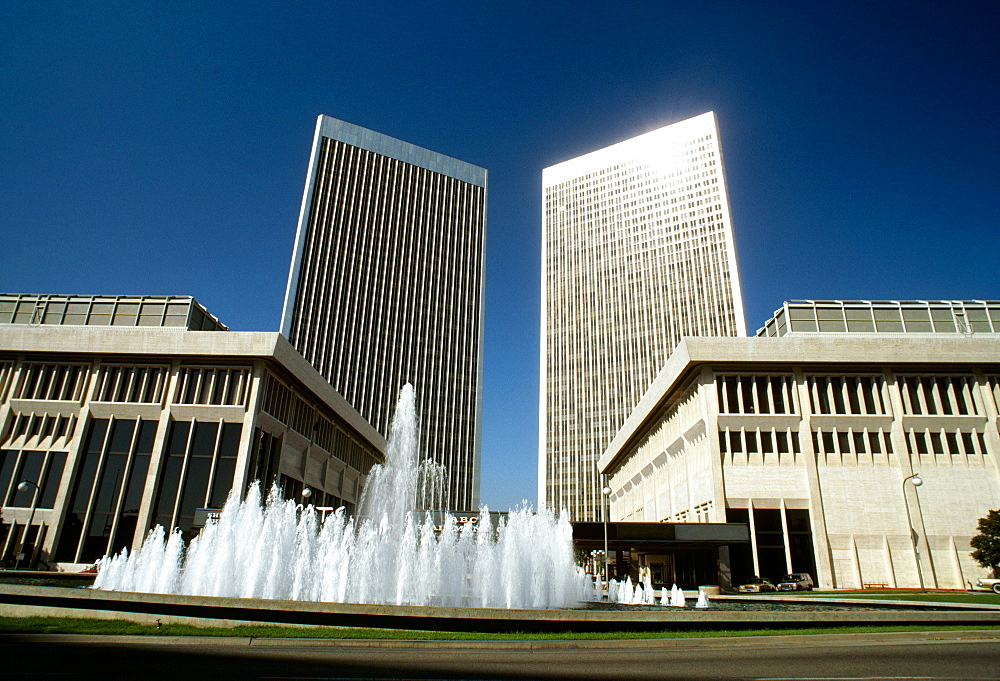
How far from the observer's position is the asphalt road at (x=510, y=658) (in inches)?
316

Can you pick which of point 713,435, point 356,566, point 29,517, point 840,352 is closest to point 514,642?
point 356,566

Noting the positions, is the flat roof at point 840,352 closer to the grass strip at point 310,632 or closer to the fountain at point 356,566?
the fountain at point 356,566

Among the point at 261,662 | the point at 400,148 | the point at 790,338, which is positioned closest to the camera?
the point at 261,662

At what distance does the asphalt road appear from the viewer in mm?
8031

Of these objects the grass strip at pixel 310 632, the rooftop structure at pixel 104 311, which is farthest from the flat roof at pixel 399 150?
the grass strip at pixel 310 632

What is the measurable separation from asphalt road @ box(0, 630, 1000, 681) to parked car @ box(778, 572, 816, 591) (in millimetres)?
25526

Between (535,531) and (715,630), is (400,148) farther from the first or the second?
(715,630)

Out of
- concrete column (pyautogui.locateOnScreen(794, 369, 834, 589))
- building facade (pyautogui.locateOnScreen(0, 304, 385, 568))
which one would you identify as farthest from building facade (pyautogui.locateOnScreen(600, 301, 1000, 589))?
building facade (pyautogui.locateOnScreen(0, 304, 385, 568))

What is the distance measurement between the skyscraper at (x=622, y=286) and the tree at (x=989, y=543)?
59.3 meters

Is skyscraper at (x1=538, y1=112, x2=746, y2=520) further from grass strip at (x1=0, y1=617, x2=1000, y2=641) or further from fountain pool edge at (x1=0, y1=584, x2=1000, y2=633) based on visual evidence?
grass strip at (x1=0, y1=617, x2=1000, y2=641)

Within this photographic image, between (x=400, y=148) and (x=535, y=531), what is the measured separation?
326ft

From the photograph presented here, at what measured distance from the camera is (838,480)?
39.6 m

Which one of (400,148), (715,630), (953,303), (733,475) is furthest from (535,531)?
(400,148)

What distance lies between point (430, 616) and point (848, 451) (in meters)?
38.4
